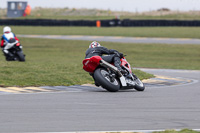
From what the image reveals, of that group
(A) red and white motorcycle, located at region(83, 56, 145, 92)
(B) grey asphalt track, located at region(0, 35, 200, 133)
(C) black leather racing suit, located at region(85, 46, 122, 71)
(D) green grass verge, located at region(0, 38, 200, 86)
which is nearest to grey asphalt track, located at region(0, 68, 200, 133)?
(B) grey asphalt track, located at region(0, 35, 200, 133)

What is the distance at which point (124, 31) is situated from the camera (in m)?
45.8

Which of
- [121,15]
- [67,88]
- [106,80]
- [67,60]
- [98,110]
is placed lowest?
[121,15]

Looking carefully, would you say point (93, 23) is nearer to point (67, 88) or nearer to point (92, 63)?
point (67, 88)

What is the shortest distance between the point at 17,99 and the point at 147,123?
347 cm

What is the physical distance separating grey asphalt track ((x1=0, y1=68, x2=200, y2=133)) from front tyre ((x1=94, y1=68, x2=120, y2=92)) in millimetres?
214

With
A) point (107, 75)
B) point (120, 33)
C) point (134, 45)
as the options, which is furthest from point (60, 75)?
point (120, 33)

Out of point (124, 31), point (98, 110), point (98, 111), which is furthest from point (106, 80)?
point (124, 31)

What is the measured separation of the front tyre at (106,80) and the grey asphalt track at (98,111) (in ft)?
0.70

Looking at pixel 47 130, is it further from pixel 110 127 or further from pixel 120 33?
pixel 120 33

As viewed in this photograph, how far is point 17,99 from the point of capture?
31.5 feet

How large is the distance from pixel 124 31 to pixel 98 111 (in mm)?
37919

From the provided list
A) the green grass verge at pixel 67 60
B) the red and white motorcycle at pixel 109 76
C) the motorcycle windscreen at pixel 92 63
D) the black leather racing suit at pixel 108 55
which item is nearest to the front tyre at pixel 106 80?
the red and white motorcycle at pixel 109 76

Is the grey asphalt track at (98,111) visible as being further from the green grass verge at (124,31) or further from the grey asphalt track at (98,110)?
the green grass verge at (124,31)

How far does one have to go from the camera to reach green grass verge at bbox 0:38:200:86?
12.8m
